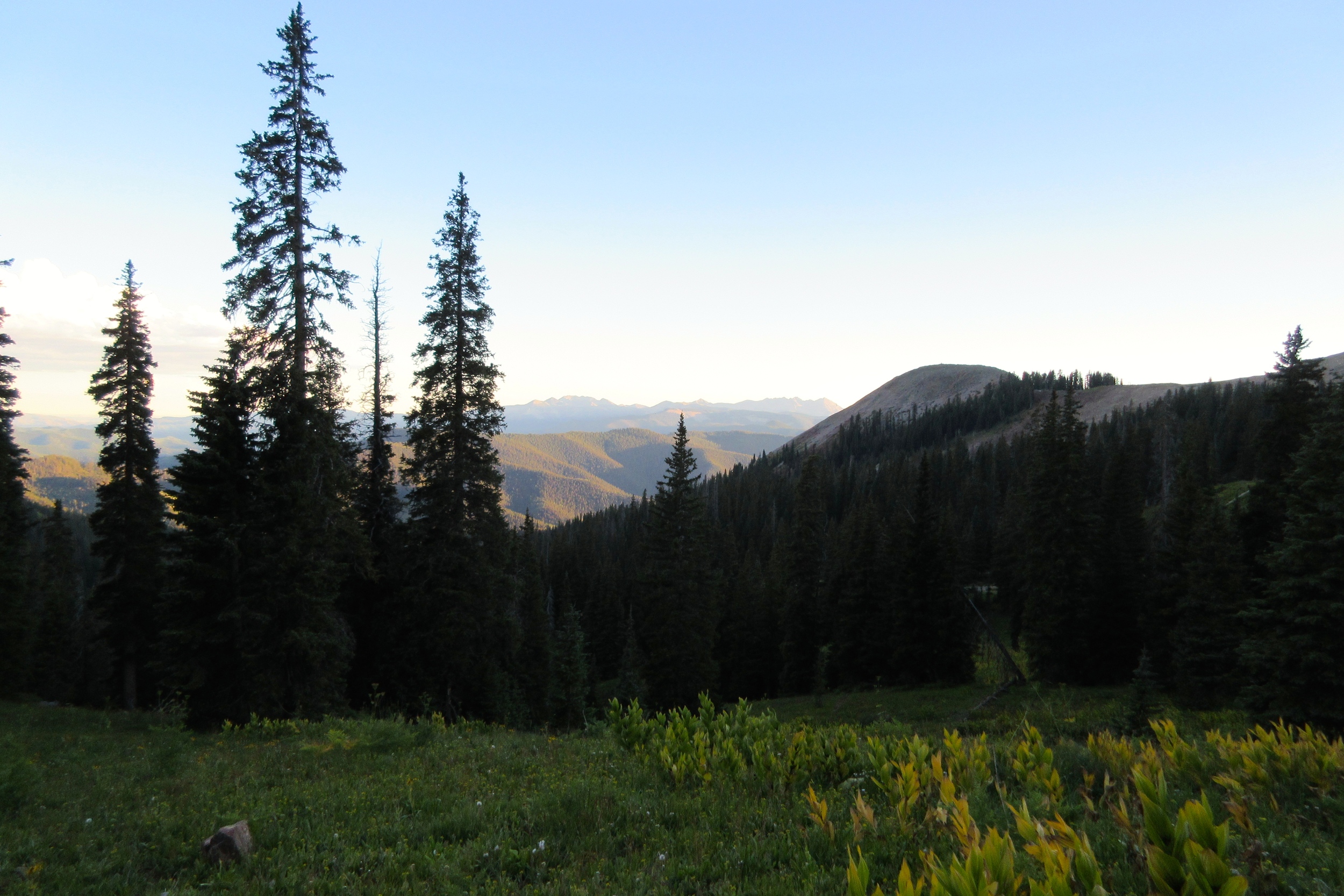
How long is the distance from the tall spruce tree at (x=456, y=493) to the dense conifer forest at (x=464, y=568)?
10cm

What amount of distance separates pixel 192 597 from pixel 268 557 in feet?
6.77

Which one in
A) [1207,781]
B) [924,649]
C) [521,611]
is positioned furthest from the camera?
[521,611]

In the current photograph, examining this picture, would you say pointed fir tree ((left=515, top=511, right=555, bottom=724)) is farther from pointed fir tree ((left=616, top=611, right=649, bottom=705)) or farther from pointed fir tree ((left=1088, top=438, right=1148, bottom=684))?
pointed fir tree ((left=1088, top=438, right=1148, bottom=684))

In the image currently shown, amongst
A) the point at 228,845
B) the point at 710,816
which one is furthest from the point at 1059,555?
the point at 228,845

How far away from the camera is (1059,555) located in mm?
35375

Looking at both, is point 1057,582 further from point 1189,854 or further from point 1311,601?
point 1189,854

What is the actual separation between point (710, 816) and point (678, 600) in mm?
29994

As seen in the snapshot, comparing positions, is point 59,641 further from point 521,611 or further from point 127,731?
point 127,731

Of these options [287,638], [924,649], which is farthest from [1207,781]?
[924,649]

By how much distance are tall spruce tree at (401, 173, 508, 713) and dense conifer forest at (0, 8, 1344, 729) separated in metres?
0.10

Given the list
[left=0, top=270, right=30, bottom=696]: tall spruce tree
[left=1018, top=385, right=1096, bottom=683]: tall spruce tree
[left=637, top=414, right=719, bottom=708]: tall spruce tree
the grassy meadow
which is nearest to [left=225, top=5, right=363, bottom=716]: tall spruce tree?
the grassy meadow

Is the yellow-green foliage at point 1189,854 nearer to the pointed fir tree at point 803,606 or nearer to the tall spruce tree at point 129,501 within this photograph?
the tall spruce tree at point 129,501

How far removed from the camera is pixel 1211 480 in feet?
251

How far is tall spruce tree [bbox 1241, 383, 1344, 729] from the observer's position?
59.6 feet
